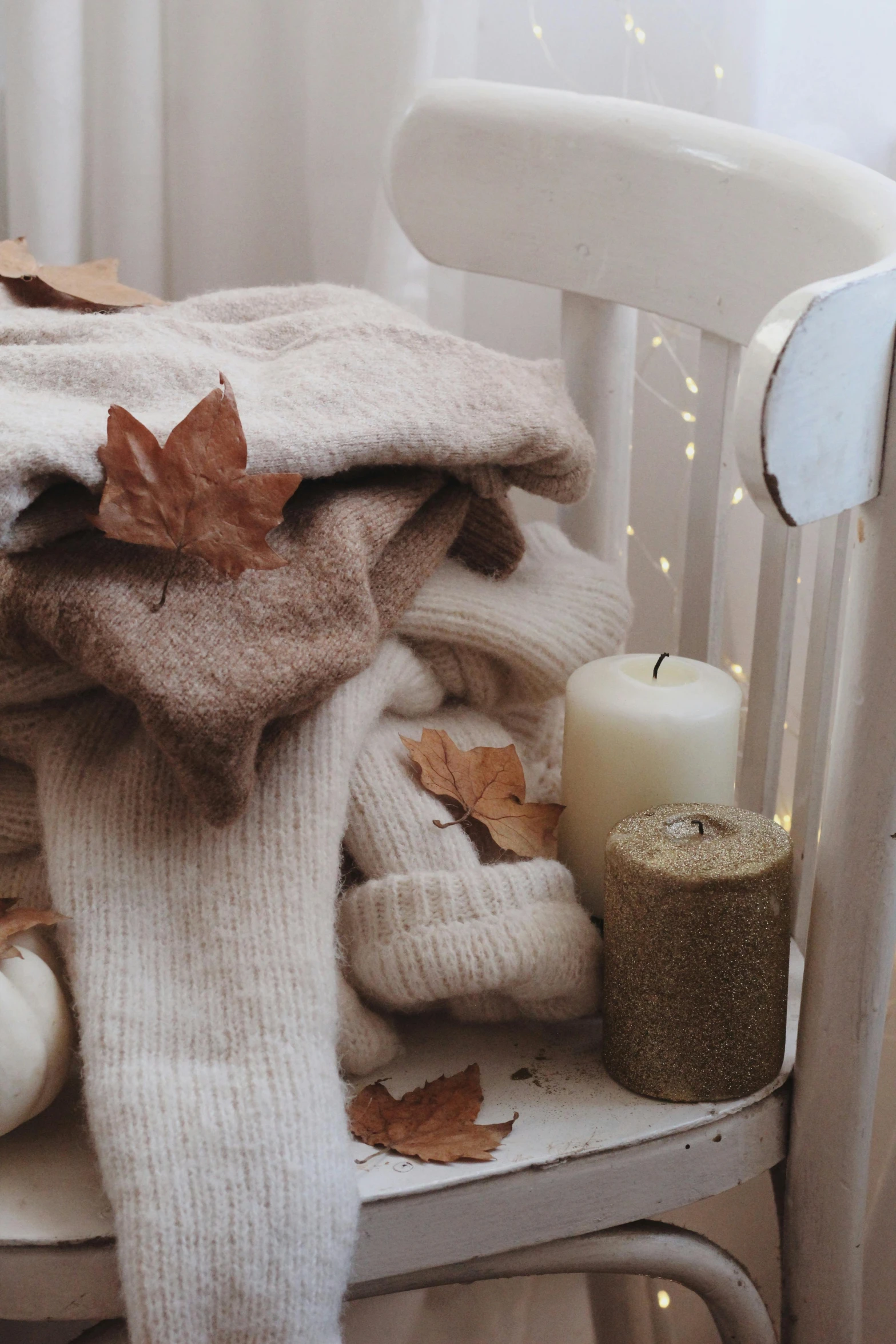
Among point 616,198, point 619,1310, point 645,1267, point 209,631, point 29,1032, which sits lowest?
point 619,1310

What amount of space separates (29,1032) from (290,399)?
0.88ft

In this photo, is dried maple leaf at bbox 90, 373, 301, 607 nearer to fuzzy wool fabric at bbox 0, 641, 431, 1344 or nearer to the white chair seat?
fuzzy wool fabric at bbox 0, 641, 431, 1344

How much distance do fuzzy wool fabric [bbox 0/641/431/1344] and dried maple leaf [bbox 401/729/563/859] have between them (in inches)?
1.3

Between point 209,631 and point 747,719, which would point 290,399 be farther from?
point 747,719

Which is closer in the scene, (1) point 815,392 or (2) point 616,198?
(1) point 815,392

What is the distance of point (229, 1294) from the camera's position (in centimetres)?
40

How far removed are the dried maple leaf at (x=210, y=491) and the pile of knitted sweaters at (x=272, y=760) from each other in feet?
0.03

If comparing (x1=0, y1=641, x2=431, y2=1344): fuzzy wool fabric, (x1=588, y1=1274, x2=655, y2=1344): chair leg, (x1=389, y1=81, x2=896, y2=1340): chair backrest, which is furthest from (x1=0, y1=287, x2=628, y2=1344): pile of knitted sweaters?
(x1=588, y1=1274, x2=655, y2=1344): chair leg

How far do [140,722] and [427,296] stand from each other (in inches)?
19.8

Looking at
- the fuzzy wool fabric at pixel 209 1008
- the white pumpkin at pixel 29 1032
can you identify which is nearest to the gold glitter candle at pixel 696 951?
the fuzzy wool fabric at pixel 209 1008

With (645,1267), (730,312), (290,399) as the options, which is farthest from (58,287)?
(645,1267)

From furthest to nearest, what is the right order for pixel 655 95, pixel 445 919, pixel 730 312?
pixel 655 95, pixel 730 312, pixel 445 919

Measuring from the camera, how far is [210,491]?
45 cm

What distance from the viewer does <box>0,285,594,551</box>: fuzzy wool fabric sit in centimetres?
44
